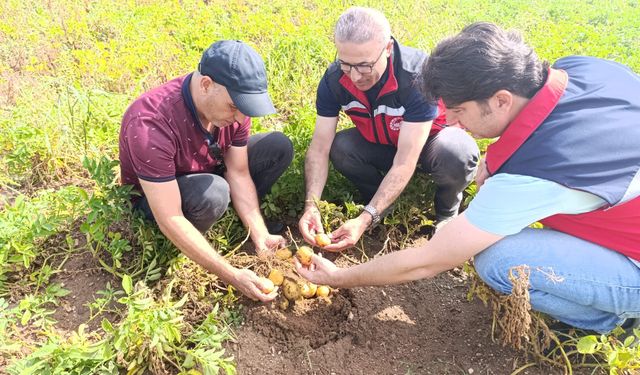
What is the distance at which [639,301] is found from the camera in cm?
181

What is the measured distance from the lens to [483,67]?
1.66 metres

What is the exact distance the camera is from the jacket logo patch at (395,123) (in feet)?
8.88

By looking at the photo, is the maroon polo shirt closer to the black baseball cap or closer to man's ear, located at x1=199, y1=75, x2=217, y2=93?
man's ear, located at x1=199, y1=75, x2=217, y2=93

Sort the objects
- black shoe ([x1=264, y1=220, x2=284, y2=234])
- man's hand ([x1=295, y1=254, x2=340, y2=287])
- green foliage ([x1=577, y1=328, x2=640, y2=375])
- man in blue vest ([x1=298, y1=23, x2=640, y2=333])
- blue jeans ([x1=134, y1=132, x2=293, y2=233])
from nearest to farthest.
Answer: man in blue vest ([x1=298, y1=23, x2=640, y2=333]), green foliage ([x1=577, y1=328, x2=640, y2=375]), man's hand ([x1=295, y1=254, x2=340, y2=287]), blue jeans ([x1=134, y1=132, x2=293, y2=233]), black shoe ([x1=264, y1=220, x2=284, y2=234])

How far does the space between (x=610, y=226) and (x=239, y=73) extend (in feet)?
5.40

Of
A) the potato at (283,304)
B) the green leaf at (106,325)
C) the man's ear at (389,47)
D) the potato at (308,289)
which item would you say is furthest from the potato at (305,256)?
the man's ear at (389,47)

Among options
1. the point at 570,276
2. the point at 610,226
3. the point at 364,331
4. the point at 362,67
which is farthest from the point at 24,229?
the point at 610,226

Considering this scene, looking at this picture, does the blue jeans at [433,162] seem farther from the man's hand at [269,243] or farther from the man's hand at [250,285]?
the man's hand at [250,285]

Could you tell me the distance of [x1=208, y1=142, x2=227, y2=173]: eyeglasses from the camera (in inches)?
97.6

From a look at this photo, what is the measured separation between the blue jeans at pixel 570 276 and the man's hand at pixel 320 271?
26.4 inches

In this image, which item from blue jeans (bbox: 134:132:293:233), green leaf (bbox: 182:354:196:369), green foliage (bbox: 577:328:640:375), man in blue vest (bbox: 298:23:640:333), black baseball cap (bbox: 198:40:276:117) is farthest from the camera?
blue jeans (bbox: 134:132:293:233)

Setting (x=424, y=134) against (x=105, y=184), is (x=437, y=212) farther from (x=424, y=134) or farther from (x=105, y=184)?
(x=105, y=184)

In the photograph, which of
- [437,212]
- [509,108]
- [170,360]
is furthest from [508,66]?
[170,360]

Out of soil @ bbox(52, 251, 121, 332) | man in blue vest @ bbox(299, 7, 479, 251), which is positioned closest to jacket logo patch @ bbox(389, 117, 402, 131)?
man in blue vest @ bbox(299, 7, 479, 251)
